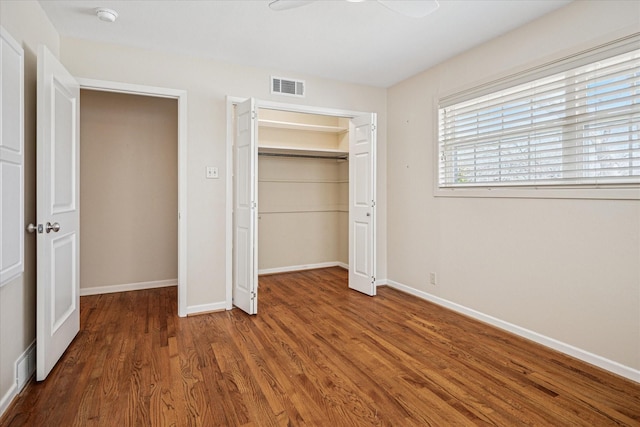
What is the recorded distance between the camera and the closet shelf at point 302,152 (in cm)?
495

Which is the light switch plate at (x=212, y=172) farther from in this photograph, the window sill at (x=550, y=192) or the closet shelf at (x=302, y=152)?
the window sill at (x=550, y=192)

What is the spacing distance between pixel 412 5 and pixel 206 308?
3103 millimetres

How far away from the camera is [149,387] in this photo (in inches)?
83.5

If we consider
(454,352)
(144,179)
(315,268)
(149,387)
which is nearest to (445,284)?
(454,352)

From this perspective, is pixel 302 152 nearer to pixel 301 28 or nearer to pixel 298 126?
pixel 298 126

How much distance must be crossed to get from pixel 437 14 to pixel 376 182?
198 cm

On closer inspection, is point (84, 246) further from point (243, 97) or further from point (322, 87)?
point (322, 87)

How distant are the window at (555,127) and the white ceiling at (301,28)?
505 millimetres

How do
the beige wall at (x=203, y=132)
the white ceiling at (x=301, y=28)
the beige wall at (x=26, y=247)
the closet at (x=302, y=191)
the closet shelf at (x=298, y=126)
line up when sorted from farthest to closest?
the closet at (x=302, y=191) < the closet shelf at (x=298, y=126) < the beige wall at (x=203, y=132) < the white ceiling at (x=301, y=28) < the beige wall at (x=26, y=247)

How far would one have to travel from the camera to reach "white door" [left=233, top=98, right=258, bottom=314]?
133 inches

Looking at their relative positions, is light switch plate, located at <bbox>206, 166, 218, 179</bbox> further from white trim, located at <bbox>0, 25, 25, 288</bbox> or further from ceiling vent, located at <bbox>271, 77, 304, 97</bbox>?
white trim, located at <bbox>0, 25, 25, 288</bbox>

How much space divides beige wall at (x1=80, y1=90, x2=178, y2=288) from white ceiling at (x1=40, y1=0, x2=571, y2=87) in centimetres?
130

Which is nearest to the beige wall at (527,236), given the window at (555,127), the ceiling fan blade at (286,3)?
the window at (555,127)

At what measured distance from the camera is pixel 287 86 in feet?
12.7
